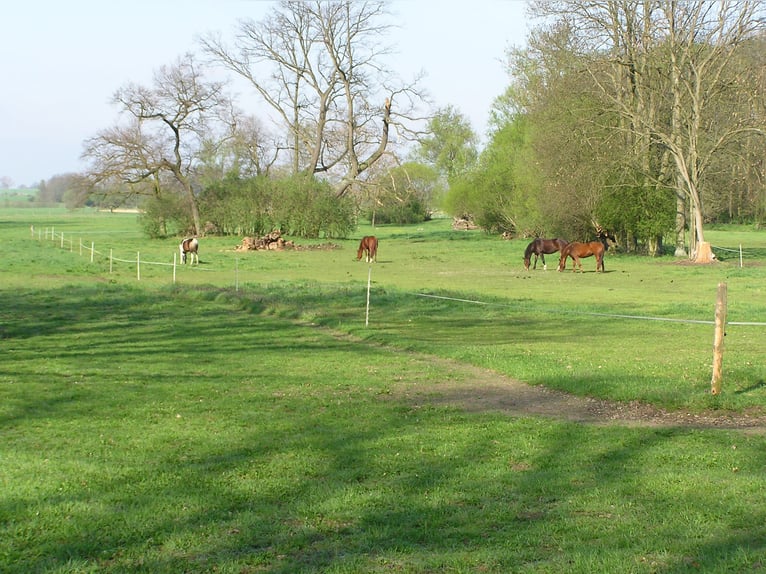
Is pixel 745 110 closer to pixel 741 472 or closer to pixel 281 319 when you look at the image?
pixel 281 319

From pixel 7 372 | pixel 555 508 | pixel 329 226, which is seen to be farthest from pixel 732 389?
pixel 329 226

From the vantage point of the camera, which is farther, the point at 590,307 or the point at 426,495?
the point at 590,307

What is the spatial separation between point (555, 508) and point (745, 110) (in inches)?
1669

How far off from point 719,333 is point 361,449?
16.3ft

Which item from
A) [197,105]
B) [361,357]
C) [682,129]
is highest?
[197,105]

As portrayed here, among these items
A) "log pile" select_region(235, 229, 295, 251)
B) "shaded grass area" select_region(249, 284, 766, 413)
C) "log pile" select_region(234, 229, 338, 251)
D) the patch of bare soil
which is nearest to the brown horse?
"log pile" select_region(234, 229, 338, 251)

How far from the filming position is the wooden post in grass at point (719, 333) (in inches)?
420

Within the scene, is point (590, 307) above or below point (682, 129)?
below

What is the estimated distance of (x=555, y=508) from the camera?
655cm

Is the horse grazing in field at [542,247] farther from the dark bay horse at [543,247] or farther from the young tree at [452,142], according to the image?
the young tree at [452,142]

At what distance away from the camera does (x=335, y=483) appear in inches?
Result: 282

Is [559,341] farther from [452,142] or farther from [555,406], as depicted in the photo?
[452,142]

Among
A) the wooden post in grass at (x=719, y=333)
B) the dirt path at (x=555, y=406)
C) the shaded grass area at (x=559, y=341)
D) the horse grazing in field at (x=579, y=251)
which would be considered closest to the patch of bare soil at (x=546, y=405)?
the dirt path at (x=555, y=406)

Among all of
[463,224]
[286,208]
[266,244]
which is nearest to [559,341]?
[266,244]
